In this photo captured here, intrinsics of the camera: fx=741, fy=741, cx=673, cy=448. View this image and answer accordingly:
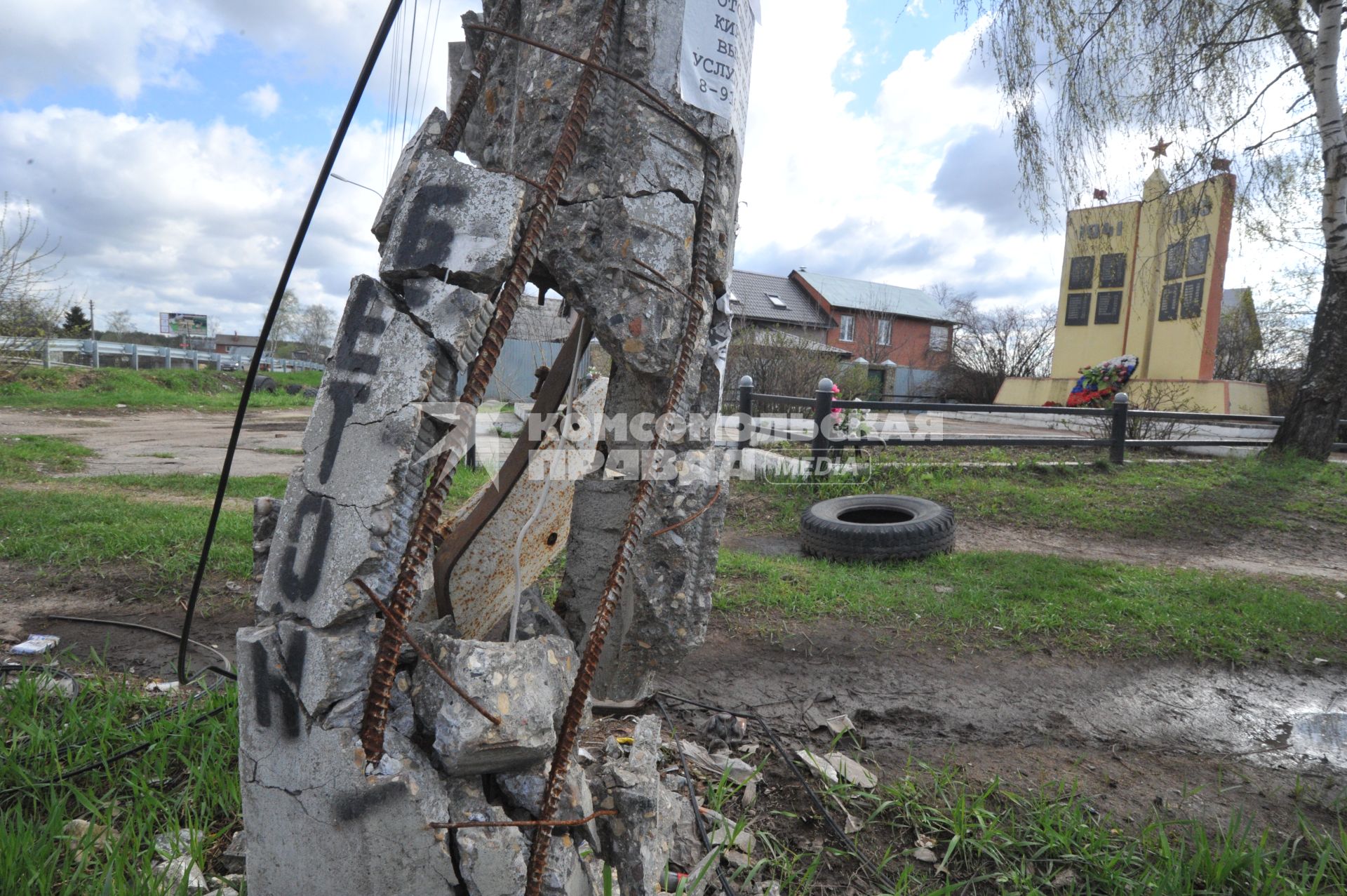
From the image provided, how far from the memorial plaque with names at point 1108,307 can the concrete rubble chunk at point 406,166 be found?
21.8 metres

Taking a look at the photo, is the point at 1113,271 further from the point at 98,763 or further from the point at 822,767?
the point at 98,763

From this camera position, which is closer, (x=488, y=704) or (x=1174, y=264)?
(x=488, y=704)

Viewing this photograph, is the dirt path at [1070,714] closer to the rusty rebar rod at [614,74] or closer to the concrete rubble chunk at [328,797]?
the concrete rubble chunk at [328,797]

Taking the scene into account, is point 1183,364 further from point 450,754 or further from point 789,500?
point 450,754

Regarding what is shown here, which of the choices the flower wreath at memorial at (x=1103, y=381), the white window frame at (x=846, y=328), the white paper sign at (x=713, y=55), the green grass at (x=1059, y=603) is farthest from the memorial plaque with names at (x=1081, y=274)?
the white paper sign at (x=713, y=55)

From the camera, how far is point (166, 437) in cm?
1214

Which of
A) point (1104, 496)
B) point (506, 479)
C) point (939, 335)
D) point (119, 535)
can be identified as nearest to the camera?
point (506, 479)

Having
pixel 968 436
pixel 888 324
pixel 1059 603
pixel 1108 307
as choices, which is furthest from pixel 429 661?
pixel 888 324

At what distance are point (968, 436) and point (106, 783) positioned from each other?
9.02 meters

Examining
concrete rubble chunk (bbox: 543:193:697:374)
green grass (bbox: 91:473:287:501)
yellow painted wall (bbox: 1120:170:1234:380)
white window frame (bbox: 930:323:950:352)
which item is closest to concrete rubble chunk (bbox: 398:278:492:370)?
concrete rubble chunk (bbox: 543:193:697:374)

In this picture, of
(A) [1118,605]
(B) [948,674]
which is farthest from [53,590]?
(A) [1118,605]

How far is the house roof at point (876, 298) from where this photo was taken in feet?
125

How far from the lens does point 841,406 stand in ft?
26.9

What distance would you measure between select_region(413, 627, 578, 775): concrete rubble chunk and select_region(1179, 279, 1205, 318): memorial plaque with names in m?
19.8
